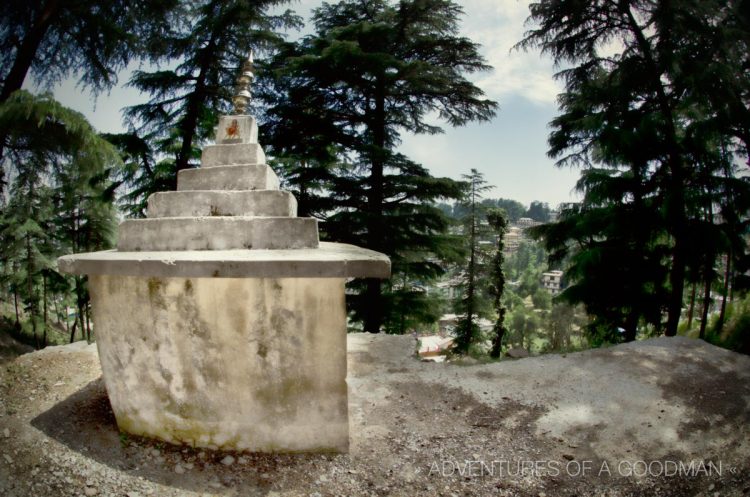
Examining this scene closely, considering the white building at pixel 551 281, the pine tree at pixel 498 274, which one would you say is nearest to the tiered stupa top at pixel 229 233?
the pine tree at pixel 498 274

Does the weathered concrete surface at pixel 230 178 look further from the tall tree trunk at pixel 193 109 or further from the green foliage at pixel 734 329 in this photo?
the green foliage at pixel 734 329

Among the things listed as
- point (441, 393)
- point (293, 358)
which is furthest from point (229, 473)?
point (441, 393)

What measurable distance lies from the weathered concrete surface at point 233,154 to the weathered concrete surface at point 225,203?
0.70m

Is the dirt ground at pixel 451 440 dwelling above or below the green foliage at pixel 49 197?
below

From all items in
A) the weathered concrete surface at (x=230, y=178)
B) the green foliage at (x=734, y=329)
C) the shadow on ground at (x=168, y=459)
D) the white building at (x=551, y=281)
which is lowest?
the white building at (x=551, y=281)

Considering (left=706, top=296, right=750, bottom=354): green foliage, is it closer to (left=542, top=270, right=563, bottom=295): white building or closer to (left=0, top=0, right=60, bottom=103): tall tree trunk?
(left=0, top=0, right=60, bottom=103): tall tree trunk

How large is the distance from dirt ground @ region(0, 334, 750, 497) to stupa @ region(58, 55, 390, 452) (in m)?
0.31

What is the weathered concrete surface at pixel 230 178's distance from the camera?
4410mm

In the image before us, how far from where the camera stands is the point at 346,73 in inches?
398

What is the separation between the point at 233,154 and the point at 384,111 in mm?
7825

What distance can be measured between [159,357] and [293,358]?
137 centimetres

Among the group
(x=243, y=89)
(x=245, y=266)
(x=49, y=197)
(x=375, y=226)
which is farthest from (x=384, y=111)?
(x=49, y=197)

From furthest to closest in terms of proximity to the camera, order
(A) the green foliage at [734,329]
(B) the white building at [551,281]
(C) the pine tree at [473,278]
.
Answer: (B) the white building at [551,281] < (C) the pine tree at [473,278] < (A) the green foliage at [734,329]

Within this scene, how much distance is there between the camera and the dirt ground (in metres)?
3.27
